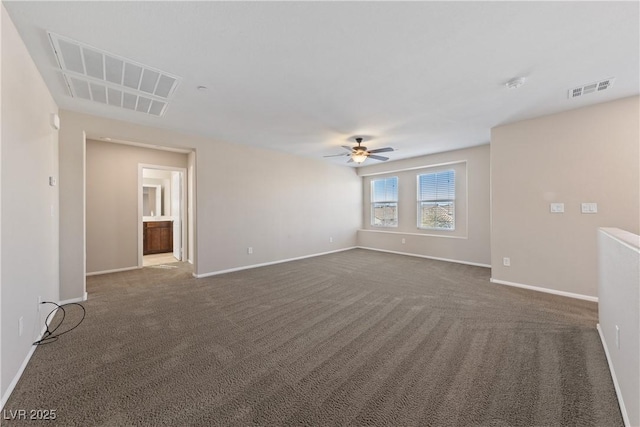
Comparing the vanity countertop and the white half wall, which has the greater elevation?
the vanity countertop

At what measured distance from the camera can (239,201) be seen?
17.1ft

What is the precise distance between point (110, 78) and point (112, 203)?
3.39 m

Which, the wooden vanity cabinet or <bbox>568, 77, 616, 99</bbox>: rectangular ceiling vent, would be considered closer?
<bbox>568, 77, 616, 99</bbox>: rectangular ceiling vent

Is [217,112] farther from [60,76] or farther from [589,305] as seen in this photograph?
[589,305]

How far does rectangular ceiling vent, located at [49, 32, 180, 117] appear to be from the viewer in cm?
215

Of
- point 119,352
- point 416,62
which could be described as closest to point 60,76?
point 119,352

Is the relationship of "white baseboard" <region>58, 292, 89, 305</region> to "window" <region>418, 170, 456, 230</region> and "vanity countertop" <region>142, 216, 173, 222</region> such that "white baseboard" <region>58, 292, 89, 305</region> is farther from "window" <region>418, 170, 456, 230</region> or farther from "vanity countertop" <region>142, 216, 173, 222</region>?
"window" <region>418, 170, 456, 230</region>

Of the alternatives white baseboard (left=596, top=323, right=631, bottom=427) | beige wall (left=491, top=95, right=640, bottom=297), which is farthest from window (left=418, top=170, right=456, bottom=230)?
white baseboard (left=596, top=323, right=631, bottom=427)

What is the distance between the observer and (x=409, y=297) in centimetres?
357

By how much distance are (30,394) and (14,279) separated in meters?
0.82

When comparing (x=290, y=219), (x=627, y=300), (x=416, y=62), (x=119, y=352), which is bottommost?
(x=119, y=352)

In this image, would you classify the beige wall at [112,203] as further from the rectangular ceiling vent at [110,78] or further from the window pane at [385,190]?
the window pane at [385,190]

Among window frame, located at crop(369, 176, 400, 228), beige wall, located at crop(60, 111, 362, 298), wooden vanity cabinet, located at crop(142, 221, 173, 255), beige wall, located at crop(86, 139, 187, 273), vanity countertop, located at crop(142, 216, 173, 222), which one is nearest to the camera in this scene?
beige wall, located at crop(60, 111, 362, 298)

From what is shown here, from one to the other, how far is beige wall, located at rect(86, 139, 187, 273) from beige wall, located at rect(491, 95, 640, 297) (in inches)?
274
